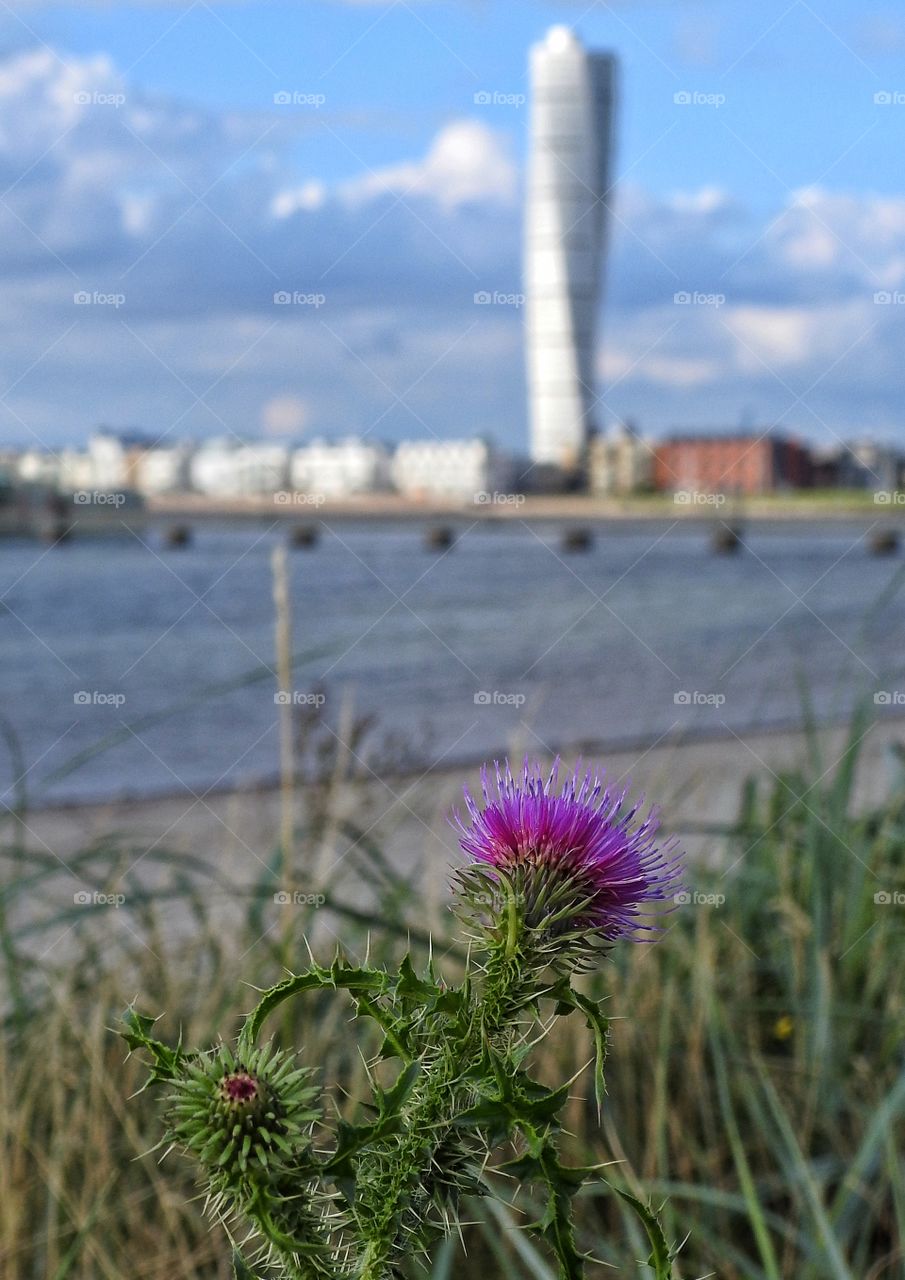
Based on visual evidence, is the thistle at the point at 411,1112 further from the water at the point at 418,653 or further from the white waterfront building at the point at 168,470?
the white waterfront building at the point at 168,470

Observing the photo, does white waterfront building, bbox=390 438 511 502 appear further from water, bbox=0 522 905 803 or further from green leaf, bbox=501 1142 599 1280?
green leaf, bbox=501 1142 599 1280

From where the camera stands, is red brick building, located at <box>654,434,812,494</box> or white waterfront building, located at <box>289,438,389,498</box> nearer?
red brick building, located at <box>654,434,812,494</box>

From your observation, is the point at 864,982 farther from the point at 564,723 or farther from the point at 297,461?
the point at 297,461

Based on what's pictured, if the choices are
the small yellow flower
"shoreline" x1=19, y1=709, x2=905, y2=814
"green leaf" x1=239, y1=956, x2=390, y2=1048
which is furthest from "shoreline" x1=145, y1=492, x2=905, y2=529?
"green leaf" x1=239, y1=956, x2=390, y2=1048

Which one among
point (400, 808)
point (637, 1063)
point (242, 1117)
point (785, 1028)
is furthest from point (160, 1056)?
point (400, 808)

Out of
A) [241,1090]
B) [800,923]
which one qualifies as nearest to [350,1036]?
[800,923]

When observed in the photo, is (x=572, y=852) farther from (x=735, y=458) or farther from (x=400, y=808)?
(x=735, y=458)

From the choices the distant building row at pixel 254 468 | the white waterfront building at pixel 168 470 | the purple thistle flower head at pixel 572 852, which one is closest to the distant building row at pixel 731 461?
the distant building row at pixel 254 468
